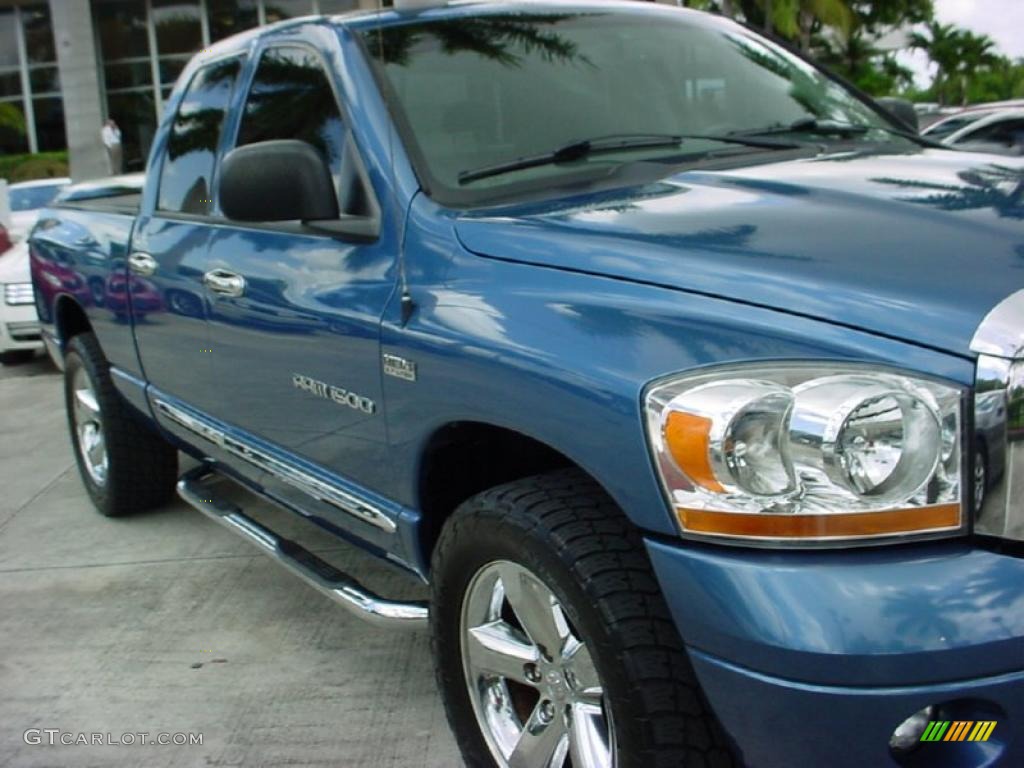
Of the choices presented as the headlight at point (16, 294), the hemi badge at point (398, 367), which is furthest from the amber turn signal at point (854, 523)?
the headlight at point (16, 294)

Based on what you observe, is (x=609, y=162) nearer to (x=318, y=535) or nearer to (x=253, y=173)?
(x=253, y=173)

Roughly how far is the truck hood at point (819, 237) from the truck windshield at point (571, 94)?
1.11ft

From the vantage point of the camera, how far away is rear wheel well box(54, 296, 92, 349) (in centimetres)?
530

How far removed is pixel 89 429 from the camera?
17.5 ft

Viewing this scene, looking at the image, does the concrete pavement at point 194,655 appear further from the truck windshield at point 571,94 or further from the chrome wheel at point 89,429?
the truck windshield at point 571,94

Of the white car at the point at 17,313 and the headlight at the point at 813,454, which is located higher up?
the headlight at the point at 813,454

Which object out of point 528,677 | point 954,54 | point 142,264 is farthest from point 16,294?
point 954,54

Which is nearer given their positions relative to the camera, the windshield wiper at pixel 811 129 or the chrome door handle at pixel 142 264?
the windshield wiper at pixel 811 129

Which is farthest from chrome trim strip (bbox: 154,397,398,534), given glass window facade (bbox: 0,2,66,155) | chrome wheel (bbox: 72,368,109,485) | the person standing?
glass window facade (bbox: 0,2,66,155)

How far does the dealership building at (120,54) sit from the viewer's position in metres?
27.4

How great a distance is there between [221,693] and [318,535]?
4.30 feet

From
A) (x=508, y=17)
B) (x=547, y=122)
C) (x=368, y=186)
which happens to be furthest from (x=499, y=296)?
(x=508, y=17)

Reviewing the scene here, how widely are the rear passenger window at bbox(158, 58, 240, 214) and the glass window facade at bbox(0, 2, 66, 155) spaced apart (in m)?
25.9
